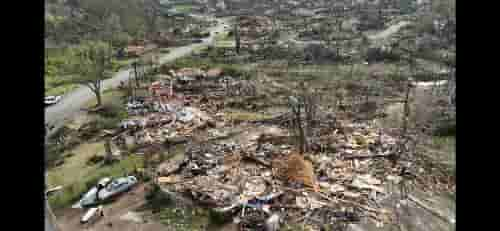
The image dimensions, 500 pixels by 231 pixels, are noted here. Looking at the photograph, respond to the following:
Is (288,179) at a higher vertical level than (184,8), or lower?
lower

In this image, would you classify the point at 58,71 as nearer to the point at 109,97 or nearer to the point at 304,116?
the point at 109,97

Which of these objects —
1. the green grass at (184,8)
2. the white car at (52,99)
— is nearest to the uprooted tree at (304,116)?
the white car at (52,99)

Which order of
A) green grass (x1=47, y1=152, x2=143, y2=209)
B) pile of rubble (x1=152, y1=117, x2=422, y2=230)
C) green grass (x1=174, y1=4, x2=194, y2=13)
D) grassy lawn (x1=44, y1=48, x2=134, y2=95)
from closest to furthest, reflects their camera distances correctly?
1. pile of rubble (x1=152, y1=117, x2=422, y2=230)
2. green grass (x1=47, y1=152, x2=143, y2=209)
3. grassy lawn (x1=44, y1=48, x2=134, y2=95)
4. green grass (x1=174, y1=4, x2=194, y2=13)

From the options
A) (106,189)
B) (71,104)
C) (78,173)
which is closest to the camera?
(106,189)

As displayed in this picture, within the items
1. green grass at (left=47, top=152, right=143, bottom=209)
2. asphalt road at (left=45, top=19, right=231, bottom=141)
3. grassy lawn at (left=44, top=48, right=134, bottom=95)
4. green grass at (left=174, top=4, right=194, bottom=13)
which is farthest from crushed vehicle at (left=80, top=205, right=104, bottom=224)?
green grass at (left=174, top=4, right=194, bottom=13)

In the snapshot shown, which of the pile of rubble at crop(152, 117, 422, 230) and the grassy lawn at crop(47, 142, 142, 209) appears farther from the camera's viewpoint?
the grassy lawn at crop(47, 142, 142, 209)

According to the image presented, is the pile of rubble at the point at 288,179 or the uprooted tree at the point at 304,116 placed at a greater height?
the uprooted tree at the point at 304,116

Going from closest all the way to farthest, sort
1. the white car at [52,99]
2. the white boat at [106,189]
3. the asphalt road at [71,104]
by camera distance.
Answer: the white boat at [106,189], the asphalt road at [71,104], the white car at [52,99]

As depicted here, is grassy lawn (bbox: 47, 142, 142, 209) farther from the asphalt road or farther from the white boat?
the asphalt road

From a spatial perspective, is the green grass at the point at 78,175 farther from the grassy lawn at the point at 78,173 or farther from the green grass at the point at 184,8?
the green grass at the point at 184,8

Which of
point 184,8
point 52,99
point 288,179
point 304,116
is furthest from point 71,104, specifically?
point 184,8
